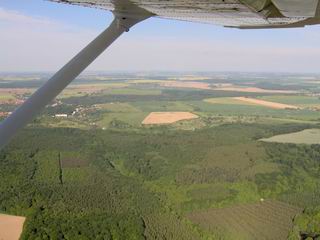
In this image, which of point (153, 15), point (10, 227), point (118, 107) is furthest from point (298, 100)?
point (153, 15)

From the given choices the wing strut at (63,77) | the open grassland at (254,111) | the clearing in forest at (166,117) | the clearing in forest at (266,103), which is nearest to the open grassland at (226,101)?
the clearing in forest at (266,103)

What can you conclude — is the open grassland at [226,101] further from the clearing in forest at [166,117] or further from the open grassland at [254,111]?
the clearing in forest at [166,117]

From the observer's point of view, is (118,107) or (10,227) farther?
(118,107)

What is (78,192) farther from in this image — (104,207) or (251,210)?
(251,210)

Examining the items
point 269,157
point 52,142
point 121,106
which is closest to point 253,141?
point 269,157

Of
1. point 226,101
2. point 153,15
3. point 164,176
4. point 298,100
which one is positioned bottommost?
point 164,176

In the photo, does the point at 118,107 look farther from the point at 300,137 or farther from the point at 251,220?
the point at 251,220
